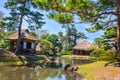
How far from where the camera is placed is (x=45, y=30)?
68.9 m

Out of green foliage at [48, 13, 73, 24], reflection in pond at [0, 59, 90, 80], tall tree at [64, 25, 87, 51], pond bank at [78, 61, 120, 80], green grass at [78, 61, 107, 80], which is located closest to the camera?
green foliage at [48, 13, 73, 24]

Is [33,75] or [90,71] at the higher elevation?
[90,71]

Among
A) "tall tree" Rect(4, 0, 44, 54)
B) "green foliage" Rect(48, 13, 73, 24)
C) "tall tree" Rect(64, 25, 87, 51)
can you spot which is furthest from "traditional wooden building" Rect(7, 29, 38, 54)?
"tall tree" Rect(64, 25, 87, 51)

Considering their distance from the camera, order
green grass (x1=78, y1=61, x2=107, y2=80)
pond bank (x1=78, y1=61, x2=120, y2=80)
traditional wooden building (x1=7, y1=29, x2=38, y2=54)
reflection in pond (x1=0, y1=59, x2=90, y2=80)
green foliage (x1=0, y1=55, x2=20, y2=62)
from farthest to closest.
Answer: traditional wooden building (x1=7, y1=29, x2=38, y2=54) → green foliage (x1=0, y1=55, x2=20, y2=62) → reflection in pond (x1=0, y1=59, x2=90, y2=80) → green grass (x1=78, y1=61, x2=107, y2=80) → pond bank (x1=78, y1=61, x2=120, y2=80)

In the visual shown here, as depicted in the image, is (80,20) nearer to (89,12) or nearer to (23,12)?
(89,12)

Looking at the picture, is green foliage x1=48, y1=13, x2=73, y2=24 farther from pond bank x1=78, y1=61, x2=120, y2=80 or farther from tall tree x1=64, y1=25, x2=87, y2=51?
tall tree x1=64, y1=25, x2=87, y2=51

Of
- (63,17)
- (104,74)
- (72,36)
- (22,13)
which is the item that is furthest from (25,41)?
(72,36)

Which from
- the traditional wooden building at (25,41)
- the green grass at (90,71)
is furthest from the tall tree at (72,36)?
the green grass at (90,71)

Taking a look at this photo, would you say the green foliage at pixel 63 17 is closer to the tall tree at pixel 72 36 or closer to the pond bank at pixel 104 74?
the pond bank at pixel 104 74

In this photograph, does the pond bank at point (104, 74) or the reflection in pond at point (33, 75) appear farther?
the reflection in pond at point (33, 75)

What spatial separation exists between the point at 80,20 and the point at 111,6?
2.23 metres

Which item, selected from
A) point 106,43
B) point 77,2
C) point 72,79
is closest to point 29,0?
point 106,43

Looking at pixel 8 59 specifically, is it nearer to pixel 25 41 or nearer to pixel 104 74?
pixel 25 41

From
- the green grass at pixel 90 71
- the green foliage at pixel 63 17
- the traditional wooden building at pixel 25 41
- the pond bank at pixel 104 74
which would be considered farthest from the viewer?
the traditional wooden building at pixel 25 41
